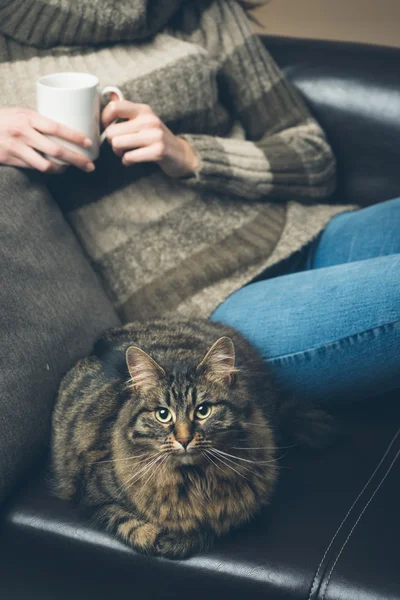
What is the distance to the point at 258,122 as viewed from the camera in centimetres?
157

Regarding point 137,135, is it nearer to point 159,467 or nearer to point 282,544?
point 159,467

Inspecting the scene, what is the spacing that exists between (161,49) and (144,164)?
25 centimetres

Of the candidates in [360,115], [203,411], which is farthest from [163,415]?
[360,115]

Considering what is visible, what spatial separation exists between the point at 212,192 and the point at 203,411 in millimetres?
658

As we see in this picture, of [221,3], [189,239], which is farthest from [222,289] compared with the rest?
[221,3]

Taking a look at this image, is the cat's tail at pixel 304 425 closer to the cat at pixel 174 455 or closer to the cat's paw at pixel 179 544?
the cat at pixel 174 455

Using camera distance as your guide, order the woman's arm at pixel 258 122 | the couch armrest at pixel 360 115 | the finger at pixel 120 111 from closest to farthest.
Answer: the finger at pixel 120 111
the woman's arm at pixel 258 122
the couch armrest at pixel 360 115

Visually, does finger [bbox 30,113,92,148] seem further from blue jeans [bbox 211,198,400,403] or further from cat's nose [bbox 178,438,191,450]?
cat's nose [bbox 178,438,191,450]

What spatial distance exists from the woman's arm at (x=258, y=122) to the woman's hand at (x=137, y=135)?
159mm

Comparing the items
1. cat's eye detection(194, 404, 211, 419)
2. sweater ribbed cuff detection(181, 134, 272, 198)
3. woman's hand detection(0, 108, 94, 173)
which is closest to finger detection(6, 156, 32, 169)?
woman's hand detection(0, 108, 94, 173)

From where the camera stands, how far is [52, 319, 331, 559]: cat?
2.94ft

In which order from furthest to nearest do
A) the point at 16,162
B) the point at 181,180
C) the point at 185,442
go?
the point at 181,180 < the point at 16,162 < the point at 185,442

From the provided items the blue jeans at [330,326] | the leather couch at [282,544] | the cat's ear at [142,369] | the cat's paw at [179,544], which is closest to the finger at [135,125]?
the blue jeans at [330,326]

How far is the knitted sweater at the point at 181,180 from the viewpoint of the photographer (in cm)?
133
